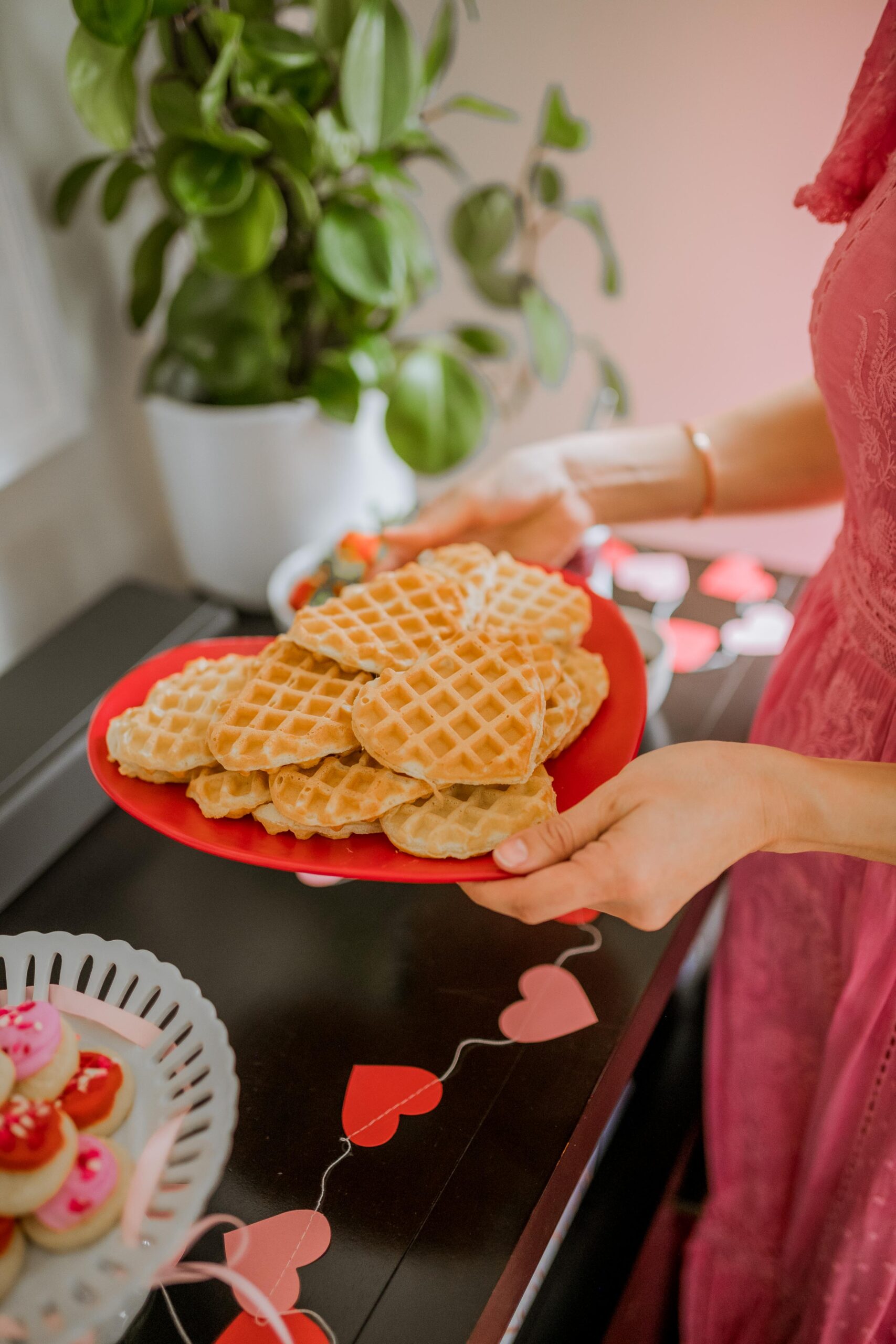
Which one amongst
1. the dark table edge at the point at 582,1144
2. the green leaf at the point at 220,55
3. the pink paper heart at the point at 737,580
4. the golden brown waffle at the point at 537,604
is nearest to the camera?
the dark table edge at the point at 582,1144

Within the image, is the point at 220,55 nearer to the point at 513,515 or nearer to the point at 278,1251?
the point at 513,515

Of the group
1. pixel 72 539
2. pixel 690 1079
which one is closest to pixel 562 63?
pixel 72 539

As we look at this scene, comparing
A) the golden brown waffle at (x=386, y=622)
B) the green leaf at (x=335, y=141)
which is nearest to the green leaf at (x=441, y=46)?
the green leaf at (x=335, y=141)

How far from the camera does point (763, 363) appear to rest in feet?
5.29

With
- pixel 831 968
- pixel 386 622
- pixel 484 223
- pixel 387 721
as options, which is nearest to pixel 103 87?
pixel 484 223

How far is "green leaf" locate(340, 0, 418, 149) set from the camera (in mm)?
1056

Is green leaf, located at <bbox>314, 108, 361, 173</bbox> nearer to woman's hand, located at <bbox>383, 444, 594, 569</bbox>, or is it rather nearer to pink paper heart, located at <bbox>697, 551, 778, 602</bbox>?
woman's hand, located at <bbox>383, 444, 594, 569</bbox>

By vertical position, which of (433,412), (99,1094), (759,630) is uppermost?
(433,412)

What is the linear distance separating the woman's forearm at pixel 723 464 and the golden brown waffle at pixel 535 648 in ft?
1.25

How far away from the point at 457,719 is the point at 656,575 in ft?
2.82

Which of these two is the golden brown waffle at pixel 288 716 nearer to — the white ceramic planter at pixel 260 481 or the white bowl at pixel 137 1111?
the white bowl at pixel 137 1111

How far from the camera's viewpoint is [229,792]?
0.75 m

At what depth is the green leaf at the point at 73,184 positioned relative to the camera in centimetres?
119

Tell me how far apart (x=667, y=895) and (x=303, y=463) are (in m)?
0.89
